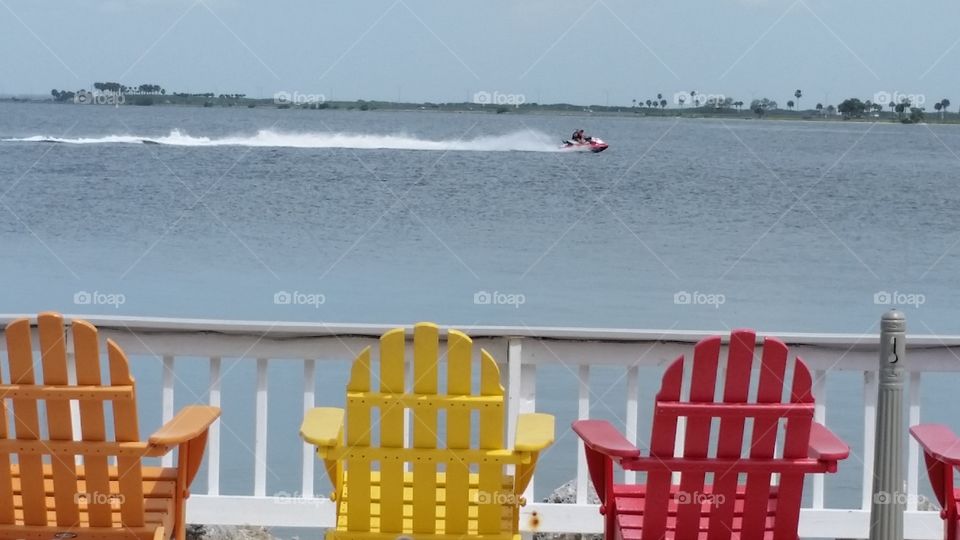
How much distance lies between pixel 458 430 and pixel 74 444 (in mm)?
999

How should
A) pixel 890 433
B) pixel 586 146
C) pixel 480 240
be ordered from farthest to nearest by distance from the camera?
pixel 586 146
pixel 480 240
pixel 890 433

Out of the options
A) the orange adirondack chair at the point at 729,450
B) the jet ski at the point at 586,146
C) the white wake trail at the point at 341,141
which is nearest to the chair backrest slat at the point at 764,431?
the orange adirondack chair at the point at 729,450

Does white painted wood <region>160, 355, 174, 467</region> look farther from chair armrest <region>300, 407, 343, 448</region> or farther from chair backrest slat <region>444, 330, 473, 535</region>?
chair backrest slat <region>444, 330, 473, 535</region>

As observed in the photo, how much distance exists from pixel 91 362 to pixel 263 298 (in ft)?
49.5

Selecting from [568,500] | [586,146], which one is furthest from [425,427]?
[586,146]

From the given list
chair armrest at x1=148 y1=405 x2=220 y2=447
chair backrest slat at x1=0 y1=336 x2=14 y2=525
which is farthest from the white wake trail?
chair backrest slat at x1=0 y1=336 x2=14 y2=525

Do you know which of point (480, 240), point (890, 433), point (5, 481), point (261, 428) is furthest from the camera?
point (480, 240)

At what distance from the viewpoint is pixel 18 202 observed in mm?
30875

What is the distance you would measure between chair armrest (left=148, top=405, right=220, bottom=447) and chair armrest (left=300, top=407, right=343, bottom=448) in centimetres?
28

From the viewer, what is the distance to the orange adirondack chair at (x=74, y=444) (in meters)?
3.33

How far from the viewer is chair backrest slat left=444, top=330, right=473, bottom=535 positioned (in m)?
3.42

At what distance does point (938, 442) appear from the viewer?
140 inches

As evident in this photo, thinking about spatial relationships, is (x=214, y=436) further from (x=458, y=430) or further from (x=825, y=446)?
(x=825, y=446)

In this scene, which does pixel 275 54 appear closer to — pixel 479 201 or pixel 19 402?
pixel 479 201
